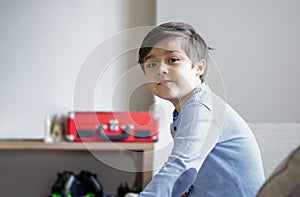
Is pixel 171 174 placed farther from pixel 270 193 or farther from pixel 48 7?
pixel 48 7

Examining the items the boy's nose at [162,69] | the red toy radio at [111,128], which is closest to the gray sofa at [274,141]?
the red toy radio at [111,128]

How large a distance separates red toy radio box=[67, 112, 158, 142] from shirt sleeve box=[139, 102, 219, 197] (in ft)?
4.05

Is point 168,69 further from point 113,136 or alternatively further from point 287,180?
point 113,136

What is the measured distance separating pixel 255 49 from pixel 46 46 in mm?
1060

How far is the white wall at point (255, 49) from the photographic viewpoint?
8.27 feet

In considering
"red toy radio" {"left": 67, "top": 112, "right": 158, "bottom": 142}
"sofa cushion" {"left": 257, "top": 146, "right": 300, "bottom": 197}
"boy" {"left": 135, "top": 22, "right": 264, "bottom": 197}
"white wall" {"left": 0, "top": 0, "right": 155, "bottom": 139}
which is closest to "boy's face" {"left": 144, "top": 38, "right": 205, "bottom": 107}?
"boy" {"left": 135, "top": 22, "right": 264, "bottom": 197}

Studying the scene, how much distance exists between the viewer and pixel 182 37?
0.84m

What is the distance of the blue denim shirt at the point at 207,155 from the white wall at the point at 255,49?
4.95 ft

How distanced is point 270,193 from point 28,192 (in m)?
2.42

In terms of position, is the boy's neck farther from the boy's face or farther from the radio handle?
the radio handle

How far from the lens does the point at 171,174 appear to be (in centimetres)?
79

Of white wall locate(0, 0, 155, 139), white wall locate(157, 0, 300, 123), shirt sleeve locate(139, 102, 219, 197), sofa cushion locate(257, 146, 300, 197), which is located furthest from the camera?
white wall locate(0, 0, 155, 139)

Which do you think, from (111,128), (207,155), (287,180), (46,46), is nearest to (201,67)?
(207,155)

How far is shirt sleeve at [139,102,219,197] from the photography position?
0.79 m
